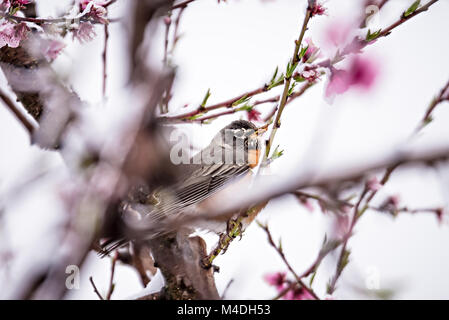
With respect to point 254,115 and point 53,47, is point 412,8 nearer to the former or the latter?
point 254,115

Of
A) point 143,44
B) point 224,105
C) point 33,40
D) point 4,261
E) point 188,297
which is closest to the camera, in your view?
point 143,44

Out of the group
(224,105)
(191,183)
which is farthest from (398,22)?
(191,183)

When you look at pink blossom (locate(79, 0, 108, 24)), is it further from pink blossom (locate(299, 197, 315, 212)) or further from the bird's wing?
pink blossom (locate(299, 197, 315, 212))

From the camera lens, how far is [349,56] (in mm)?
1267

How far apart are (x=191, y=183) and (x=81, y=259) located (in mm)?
1474

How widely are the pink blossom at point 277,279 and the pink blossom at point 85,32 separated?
1.11 m

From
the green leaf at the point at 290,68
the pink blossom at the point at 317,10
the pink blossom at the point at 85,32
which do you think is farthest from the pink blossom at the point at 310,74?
the pink blossom at the point at 85,32

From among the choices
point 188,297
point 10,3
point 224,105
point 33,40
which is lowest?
point 188,297

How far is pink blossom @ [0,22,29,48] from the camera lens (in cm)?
135

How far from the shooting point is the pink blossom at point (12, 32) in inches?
53.3

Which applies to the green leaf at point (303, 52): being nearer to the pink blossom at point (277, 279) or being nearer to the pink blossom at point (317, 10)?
the pink blossom at point (317, 10)

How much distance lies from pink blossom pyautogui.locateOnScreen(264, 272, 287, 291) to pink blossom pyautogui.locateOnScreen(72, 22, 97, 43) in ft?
3.64

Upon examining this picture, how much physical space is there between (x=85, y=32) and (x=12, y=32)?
8.8 inches

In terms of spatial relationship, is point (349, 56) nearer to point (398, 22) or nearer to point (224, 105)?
point (398, 22)
